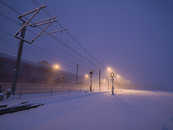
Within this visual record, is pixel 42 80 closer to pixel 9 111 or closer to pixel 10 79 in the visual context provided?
pixel 10 79

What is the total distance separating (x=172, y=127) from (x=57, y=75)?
86.4 feet

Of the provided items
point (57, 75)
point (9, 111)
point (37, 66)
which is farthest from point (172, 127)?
point (57, 75)

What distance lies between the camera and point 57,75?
27.1 m

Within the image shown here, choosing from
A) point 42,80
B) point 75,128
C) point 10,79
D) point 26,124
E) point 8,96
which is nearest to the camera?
point 75,128

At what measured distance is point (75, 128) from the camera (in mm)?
3301

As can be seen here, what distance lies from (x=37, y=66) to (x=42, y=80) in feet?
11.8

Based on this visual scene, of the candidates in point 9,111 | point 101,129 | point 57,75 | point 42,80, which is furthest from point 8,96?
point 57,75

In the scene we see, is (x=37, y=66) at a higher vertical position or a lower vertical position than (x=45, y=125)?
higher

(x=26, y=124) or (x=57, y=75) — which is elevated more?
(x=57, y=75)

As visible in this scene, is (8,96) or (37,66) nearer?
(8,96)

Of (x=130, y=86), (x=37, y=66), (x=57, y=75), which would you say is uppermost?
(x=37, y=66)

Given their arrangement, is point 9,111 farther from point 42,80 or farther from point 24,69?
point 42,80

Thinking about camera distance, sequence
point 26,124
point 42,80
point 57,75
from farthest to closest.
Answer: point 57,75, point 42,80, point 26,124

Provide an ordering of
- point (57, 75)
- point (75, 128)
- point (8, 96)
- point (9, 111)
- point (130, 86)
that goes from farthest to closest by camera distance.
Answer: point (130, 86)
point (57, 75)
point (8, 96)
point (9, 111)
point (75, 128)
